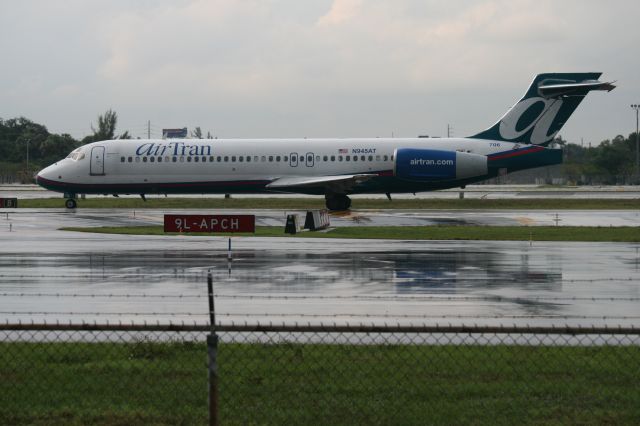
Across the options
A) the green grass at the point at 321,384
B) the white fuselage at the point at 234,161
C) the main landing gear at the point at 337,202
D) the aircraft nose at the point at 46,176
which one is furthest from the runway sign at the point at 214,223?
the aircraft nose at the point at 46,176

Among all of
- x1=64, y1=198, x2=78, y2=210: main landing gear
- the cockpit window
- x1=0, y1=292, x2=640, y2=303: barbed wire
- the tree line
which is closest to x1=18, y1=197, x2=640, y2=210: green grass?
x1=64, y1=198, x2=78, y2=210: main landing gear

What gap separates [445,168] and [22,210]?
22.4 metres

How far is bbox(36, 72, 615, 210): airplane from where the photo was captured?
160 feet

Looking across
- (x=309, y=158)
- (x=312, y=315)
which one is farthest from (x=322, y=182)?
(x=312, y=315)

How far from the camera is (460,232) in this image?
33.1 m

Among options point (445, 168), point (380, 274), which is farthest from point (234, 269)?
point (445, 168)

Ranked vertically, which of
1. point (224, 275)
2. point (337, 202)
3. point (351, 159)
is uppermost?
point (351, 159)

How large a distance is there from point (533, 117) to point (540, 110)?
532 mm

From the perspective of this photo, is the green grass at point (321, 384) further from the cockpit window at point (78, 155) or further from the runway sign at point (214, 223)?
the cockpit window at point (78, 155)

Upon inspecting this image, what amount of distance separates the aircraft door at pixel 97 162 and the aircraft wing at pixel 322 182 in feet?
30.8

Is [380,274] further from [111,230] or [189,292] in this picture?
[111,230]

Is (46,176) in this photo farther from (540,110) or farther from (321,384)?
(321,384)

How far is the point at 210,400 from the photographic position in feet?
26.0

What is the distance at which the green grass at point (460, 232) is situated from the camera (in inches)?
1230
